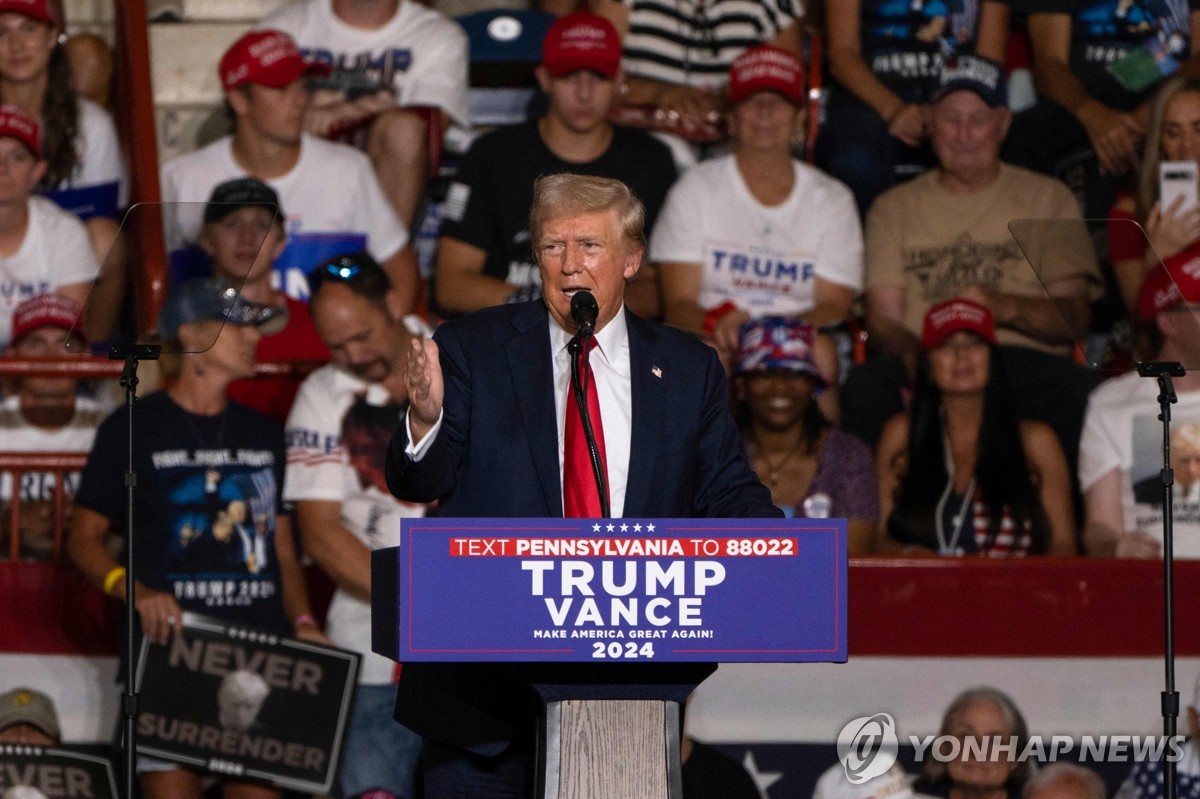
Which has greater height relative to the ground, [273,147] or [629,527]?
[273,147]

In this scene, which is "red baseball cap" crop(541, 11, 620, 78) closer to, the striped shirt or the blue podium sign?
the striped shirt

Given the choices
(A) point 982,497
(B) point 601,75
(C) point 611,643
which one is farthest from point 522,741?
(B) point 601,75

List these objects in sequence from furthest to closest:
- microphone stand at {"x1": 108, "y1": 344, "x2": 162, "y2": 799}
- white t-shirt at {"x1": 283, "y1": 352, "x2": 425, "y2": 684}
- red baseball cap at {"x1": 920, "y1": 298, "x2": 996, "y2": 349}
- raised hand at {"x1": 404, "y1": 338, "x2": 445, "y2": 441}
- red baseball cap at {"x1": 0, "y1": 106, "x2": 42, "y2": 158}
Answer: red baseball cap at {"x1": 0, "y1": 106, "x2": 42, "y2": 158} → red baseball cap at {"x1": 920, "y1": 298, "x2": 996, "y2": 349} → white t-shirt at {"x1": 283, "y1": 352, "x2": 425, "y2": 684} → microphone stand at {"x1": 108, "y1": 344, "x2": 162, "y2": 799} → raised hand at {"x1": 404, "y1": 338, "x2": 445, "y2": 441}

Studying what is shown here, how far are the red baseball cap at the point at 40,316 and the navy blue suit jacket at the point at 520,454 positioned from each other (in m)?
2.92

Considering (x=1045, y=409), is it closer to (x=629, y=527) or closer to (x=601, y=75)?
(x=601, y=75)

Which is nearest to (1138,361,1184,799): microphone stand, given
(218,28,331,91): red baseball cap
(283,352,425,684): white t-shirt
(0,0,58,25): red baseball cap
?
(283,352,425,684): white t-shirt

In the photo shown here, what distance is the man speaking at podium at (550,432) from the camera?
9.46ft

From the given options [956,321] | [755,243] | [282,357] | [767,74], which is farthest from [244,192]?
[956,321]

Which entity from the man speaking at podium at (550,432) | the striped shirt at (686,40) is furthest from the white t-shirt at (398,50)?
the man speaking at podium at (550,432)

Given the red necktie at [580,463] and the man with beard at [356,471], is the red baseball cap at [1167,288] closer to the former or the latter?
the red necktie at [580,463]

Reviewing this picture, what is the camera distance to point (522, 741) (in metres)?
2.93

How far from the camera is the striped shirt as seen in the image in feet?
22.1

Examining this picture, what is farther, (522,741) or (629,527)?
(522,741)

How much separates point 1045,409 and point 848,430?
64 centimetres
